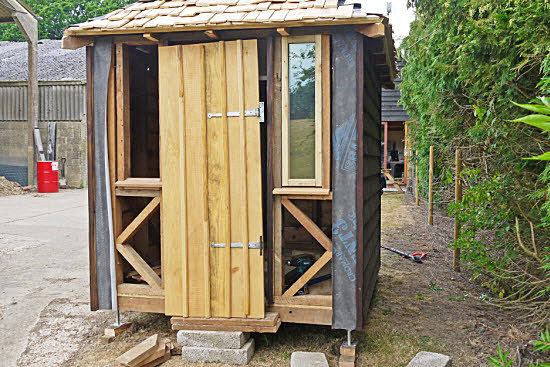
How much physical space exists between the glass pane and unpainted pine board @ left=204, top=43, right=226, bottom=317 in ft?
2.02

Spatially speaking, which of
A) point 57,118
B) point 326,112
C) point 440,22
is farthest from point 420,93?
point 57,118

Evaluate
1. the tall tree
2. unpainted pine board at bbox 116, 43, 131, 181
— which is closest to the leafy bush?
unpainted pine board at bbox 116, 43, 131, 181

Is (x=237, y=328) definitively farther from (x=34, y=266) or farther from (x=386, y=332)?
(x=34, y=266)

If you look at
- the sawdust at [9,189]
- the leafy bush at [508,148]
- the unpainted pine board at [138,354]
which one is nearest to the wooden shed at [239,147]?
the unpainted pine board at [138,354]

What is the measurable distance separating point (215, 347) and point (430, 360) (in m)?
1.80

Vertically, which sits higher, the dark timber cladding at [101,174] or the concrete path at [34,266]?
the dark timber cladding at [101,174]

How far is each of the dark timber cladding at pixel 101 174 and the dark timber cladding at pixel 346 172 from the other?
212cm

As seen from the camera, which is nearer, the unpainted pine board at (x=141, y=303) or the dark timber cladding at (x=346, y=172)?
the dark timber cladding at (x=346, y=172)

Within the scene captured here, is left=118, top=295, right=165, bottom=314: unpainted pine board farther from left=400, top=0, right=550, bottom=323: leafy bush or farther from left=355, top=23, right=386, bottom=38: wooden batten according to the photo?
left=400, top=0, right=550, bottom=323: leafy bush

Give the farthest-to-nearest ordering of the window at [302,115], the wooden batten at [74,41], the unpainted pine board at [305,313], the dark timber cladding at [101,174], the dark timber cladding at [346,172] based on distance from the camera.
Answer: the dark timber cladding at [101,174] → the wooden batten at [74,41] → the unpainted pine board at [305,313] → the window at [302,115] → the dark timber cladding at [346,172]

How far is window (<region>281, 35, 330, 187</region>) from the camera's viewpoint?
430 centimetres

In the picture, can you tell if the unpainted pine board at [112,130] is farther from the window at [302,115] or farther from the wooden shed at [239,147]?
the window at [302,115]

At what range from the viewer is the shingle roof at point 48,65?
27538mm

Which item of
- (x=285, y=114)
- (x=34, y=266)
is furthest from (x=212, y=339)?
(x=34, y=266)
